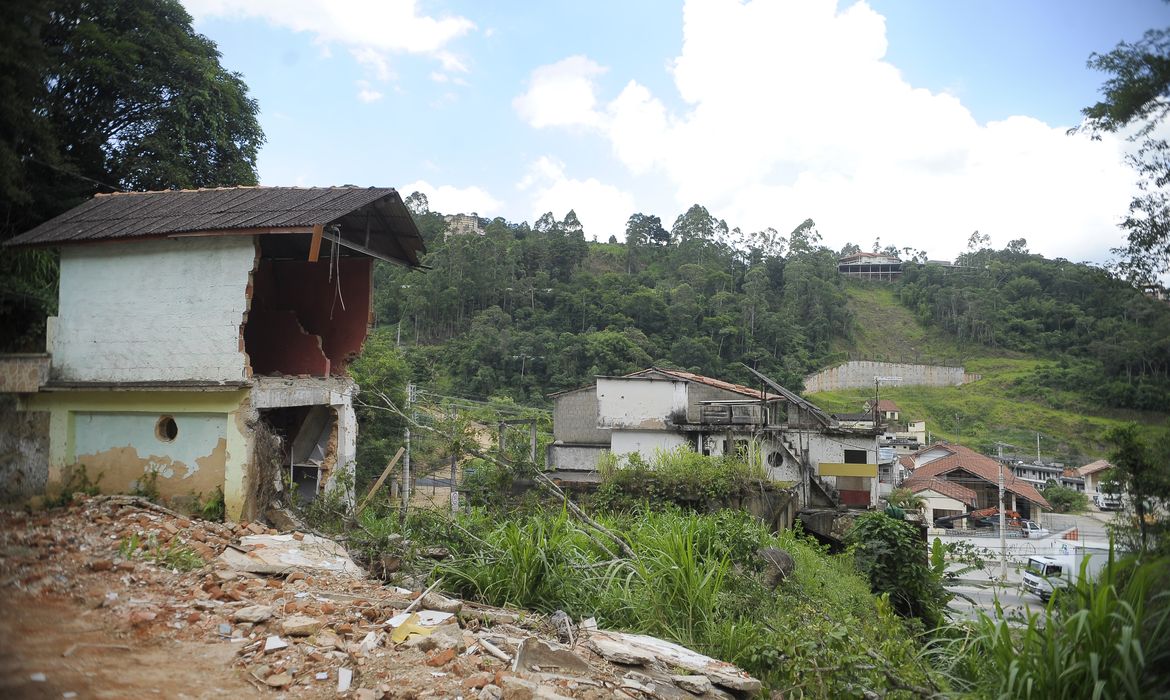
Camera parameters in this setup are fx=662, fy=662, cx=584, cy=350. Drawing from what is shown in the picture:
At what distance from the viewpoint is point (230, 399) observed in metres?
7.26

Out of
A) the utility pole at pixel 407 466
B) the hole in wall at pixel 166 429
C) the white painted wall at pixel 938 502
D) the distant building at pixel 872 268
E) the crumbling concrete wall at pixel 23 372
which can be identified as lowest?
the white painted wall at pixel 938 502

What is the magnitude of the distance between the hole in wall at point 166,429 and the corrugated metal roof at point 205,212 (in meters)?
2.11

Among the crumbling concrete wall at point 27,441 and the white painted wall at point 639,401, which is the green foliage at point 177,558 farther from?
the white painted wall at point 639,401

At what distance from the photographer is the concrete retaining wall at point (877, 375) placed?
5178 cm

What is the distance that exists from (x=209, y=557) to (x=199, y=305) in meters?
3.26

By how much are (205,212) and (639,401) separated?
1569 cm

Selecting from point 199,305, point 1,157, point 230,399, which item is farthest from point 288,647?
point 199,305

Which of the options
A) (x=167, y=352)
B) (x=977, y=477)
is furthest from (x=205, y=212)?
(x=977, y=477)

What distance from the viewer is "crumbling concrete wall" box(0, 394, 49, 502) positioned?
25.0 feet

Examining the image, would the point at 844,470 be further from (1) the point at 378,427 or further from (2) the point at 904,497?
(1) the point at 378,427

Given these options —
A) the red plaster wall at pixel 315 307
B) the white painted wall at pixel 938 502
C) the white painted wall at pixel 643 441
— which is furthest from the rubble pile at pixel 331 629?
the white painted wall at pixel 938 502

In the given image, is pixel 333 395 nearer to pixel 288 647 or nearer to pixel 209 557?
pixel 209 557

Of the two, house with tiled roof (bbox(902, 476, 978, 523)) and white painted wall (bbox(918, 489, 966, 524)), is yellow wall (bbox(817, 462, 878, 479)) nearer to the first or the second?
house with tiled roof (bbox(902, 476, 978, 523))

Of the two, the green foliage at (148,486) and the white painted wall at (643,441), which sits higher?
the green foliage at (148,486)
